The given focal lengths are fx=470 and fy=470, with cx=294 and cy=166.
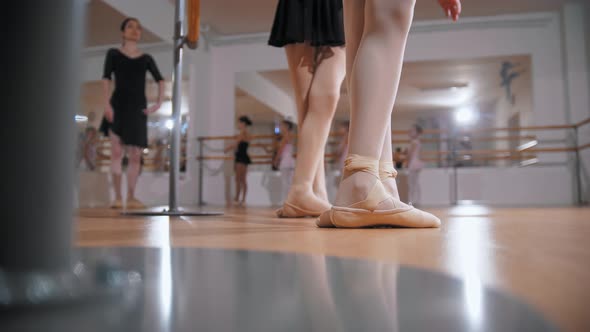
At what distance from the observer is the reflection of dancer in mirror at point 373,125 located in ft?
2.57

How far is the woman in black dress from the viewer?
9.04 ft

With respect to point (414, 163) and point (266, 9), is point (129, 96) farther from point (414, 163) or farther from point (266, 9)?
point (414, 163)

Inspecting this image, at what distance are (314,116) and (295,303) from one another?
1185mm

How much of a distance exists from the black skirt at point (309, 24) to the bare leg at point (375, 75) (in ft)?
1.79

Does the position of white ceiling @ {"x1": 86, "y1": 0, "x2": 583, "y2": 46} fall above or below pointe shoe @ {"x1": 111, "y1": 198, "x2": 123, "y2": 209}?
above

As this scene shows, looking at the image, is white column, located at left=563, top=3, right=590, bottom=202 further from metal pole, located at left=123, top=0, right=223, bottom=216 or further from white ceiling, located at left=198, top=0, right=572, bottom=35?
metal pole, located at left=123, top=0, right=223, bottom=216

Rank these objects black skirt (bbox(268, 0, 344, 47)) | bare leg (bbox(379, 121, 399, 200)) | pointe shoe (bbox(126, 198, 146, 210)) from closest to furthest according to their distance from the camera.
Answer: bare leg (bbox(379, 121, 399, 200))
black skirt (bbox(268, 0, 344, 47))
pointe shoe (bbox(126, 198, 146, 210))

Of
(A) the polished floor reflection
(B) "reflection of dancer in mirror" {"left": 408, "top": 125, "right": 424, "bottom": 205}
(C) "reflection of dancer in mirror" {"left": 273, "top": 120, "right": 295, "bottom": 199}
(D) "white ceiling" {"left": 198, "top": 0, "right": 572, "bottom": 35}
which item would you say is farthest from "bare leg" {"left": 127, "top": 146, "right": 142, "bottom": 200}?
(B) "reflection of dancer in mirror" {"left": 408, "top": 125, "right": 424, "bottom": 205}

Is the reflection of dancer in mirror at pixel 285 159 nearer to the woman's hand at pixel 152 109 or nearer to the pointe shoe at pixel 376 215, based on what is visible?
the woman's hand at pixel 152 109

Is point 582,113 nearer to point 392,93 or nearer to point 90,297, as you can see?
point 392,93

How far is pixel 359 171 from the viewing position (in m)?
0.81

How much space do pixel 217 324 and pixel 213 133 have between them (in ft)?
19.9

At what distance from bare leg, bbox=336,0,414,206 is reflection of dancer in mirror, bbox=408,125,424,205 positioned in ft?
14.6

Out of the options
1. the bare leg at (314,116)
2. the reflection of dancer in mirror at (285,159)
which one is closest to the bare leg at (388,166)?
the bare leg at (314,116)
